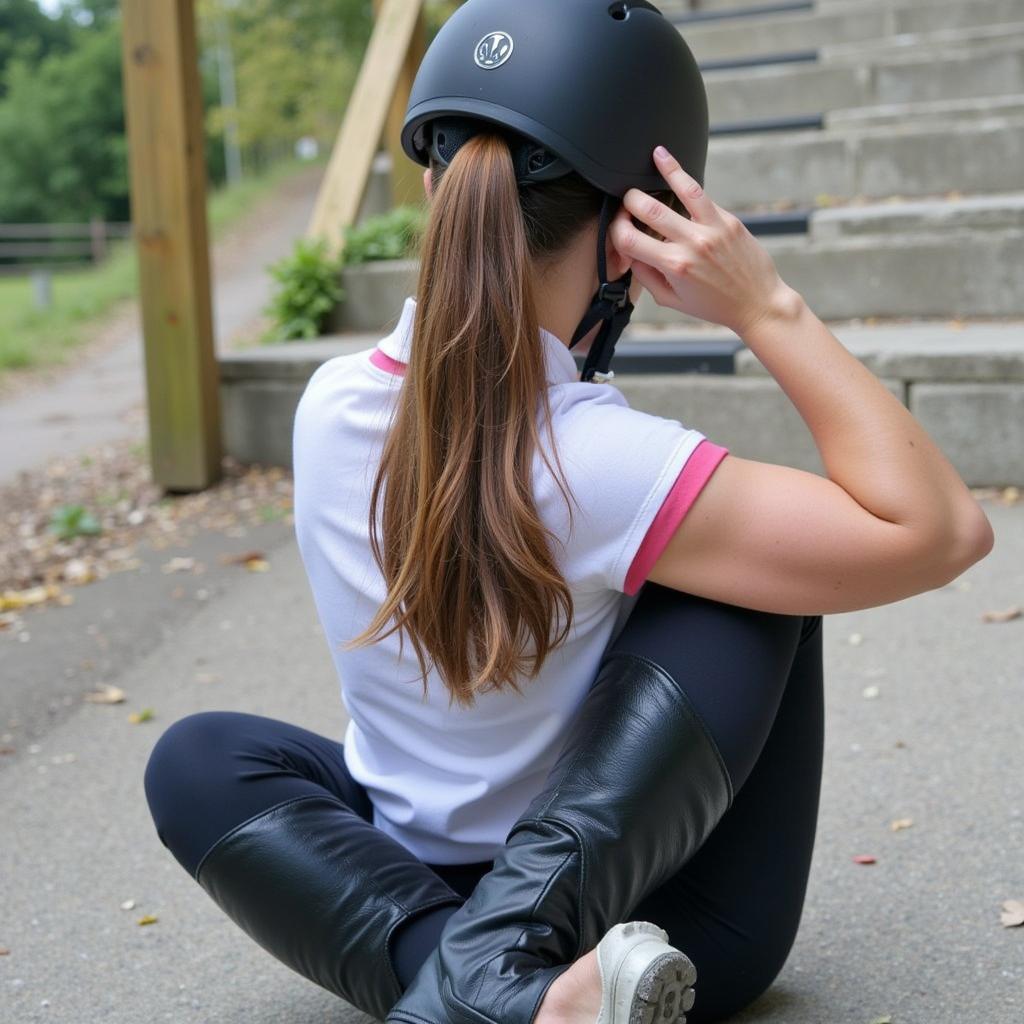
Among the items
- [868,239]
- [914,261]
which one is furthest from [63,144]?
[914,261]

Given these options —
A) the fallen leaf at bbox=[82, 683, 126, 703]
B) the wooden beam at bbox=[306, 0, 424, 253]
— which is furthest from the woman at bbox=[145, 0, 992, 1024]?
the wooden beam at bbox=[306, 0, 424, 253]

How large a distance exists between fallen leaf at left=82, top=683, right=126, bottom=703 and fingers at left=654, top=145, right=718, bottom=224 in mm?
2381

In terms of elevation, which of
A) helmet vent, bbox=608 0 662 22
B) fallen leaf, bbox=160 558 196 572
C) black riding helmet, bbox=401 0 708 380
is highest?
helmet vent, bbox=608 0 662 22

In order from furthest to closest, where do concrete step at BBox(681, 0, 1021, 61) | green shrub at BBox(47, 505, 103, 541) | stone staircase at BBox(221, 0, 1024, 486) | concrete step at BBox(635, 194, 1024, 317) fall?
concrete step at BBox(681, 0, 1021, 61)
concrete step at BBox(635, 194, 1024, 317)
green shrub at BBox(47, 505, 103, 541)
stone staircase at BBox(221, 0, 1024, 486)

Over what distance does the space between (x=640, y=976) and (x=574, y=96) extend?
98 cm

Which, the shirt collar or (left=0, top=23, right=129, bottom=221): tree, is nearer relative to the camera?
the shirt collar

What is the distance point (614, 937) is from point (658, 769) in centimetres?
23

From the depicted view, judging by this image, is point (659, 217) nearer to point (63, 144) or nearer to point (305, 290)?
point (305, 290)

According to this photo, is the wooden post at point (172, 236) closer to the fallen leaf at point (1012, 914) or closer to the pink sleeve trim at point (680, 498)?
the fallen leaf at point (1012, 914)

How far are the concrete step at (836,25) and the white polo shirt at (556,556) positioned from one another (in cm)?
691

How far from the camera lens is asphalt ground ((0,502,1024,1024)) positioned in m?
2.02

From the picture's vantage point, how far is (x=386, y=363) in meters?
1.63

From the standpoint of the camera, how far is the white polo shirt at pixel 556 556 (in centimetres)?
145

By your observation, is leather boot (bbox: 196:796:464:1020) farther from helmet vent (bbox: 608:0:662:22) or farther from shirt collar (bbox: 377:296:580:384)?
helmet vent (bbox: 608:0:662:22)
